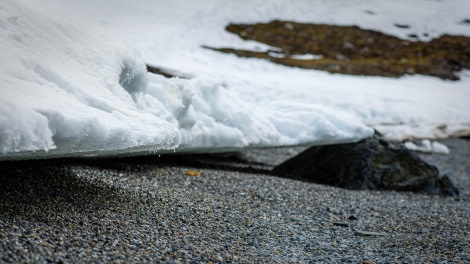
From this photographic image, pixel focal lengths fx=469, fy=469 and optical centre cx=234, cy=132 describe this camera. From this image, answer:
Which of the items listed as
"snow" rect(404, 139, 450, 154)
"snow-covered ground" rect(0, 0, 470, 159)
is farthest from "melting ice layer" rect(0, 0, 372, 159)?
"snow" rect(404, 139, 450, 154)

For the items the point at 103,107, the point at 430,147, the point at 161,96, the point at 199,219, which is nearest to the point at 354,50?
the point at 430,147

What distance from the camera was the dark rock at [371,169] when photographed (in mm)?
5645

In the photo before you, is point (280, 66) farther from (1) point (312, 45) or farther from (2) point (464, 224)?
(2) point (464, 224)

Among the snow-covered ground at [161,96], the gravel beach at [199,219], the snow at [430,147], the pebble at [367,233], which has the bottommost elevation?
the pebble at [367,233]

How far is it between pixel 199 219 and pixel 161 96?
4.60ft

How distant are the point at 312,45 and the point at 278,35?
1172mm

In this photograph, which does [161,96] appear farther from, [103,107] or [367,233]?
[367,233]

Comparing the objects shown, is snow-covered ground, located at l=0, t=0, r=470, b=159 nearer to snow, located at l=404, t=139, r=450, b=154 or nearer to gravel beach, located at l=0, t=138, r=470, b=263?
snow, located at l=404, t=139, r=450, b=154

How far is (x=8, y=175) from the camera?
3.40 m

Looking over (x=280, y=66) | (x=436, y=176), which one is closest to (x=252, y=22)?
(x=280, y=66)

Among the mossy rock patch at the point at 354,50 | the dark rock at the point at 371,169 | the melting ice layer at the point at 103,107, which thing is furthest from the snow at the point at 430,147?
the melting ice layer at the point at 103,107

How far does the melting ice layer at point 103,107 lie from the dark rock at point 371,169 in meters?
0.26

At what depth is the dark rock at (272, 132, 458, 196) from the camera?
5.64 metres

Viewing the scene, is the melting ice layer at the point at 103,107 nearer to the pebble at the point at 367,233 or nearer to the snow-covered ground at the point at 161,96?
the snow-covered ground at the point at 161,96
